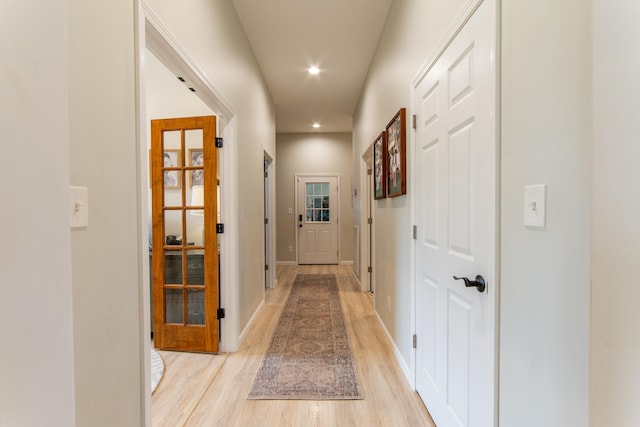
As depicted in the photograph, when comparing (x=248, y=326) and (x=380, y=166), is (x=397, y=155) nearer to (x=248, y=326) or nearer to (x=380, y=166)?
(x=380, y=166)

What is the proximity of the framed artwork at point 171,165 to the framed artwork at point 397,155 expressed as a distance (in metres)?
1.73

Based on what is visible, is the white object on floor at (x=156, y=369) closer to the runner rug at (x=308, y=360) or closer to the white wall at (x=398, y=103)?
the runner rug at (x=308, y=360)

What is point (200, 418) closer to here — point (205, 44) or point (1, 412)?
point (1, 412)

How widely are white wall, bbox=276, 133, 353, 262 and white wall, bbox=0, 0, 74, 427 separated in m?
5.58

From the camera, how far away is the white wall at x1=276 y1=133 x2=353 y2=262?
6.16m

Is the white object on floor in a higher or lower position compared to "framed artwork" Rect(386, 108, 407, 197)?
lower

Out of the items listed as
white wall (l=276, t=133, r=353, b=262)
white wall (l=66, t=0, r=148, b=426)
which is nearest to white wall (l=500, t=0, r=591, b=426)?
white wall (l=66, t=0, r=148, b=426)

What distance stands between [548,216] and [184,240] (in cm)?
237

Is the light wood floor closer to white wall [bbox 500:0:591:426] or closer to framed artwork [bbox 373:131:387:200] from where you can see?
white wall [bbox 500:0:591:426]

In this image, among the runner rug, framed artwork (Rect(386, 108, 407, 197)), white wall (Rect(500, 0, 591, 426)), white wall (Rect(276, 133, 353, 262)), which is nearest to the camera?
white wall (Rect(500, 0, 591, 426))

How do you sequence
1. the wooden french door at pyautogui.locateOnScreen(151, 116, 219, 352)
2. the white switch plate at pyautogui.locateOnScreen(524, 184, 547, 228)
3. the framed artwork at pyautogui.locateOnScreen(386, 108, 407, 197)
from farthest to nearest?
the wooden french door at pyautogui.locateOnScreen(151, 116, 219, 352) < the framed artwork at pyautogui.locateOnScreen(386, 108, 407, 197) < the white switch plate at pyautogui.locateOnScreen(524, 184, 547, 228)

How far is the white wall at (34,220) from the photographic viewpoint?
0.49m

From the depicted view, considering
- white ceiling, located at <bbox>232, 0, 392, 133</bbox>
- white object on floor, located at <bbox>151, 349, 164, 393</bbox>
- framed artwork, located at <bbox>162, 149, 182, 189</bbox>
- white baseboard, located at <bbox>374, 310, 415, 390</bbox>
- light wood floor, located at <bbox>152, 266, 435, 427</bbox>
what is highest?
white ceiling, located at <bbox>232, 0, 392, 133</bbox>

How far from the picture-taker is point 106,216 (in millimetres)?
977
